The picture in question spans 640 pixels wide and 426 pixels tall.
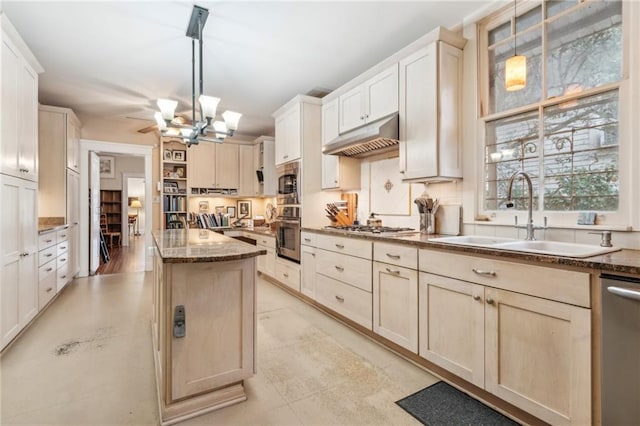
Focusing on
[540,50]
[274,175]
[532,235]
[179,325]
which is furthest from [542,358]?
[274,175]

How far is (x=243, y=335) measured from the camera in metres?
1.82

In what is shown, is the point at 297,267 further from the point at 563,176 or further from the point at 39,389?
the point at 563,176

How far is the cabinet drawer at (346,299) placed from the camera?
8.61 feet

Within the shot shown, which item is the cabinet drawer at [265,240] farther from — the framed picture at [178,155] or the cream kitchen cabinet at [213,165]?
the framed picture at [178,155]

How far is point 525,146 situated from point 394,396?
1947mm

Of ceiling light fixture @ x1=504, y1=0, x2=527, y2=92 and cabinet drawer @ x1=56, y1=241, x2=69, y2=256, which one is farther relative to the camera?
cabinet drawer @ x1=56, y1=241, x2=69, y2=256

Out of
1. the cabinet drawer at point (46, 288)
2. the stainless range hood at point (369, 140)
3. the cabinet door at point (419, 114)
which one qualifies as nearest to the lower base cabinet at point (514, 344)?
the cabinet door at point (419, 114)

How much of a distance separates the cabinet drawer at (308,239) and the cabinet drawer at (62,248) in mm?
2989

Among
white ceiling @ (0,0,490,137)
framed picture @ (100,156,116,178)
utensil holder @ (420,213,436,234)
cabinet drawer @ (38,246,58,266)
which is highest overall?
white ceiling @ (0,0,490,137)

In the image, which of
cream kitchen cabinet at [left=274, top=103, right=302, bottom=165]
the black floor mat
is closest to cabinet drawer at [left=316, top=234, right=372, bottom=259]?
the black floor mat

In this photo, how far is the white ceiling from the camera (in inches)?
93.6

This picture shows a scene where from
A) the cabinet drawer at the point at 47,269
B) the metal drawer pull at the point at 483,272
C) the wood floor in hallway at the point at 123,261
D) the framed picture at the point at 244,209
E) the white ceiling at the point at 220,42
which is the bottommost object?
the wood floor in hallway at the point at 123,261

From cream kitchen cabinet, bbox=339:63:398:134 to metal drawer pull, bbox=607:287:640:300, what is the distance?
2001 mm

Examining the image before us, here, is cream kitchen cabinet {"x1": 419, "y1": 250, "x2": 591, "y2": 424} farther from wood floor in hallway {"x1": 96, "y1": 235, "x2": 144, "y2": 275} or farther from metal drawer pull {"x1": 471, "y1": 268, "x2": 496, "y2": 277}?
wood floor in hallway {"x1": 96, "y1": 235, "x2": 144, "y2": 275}
